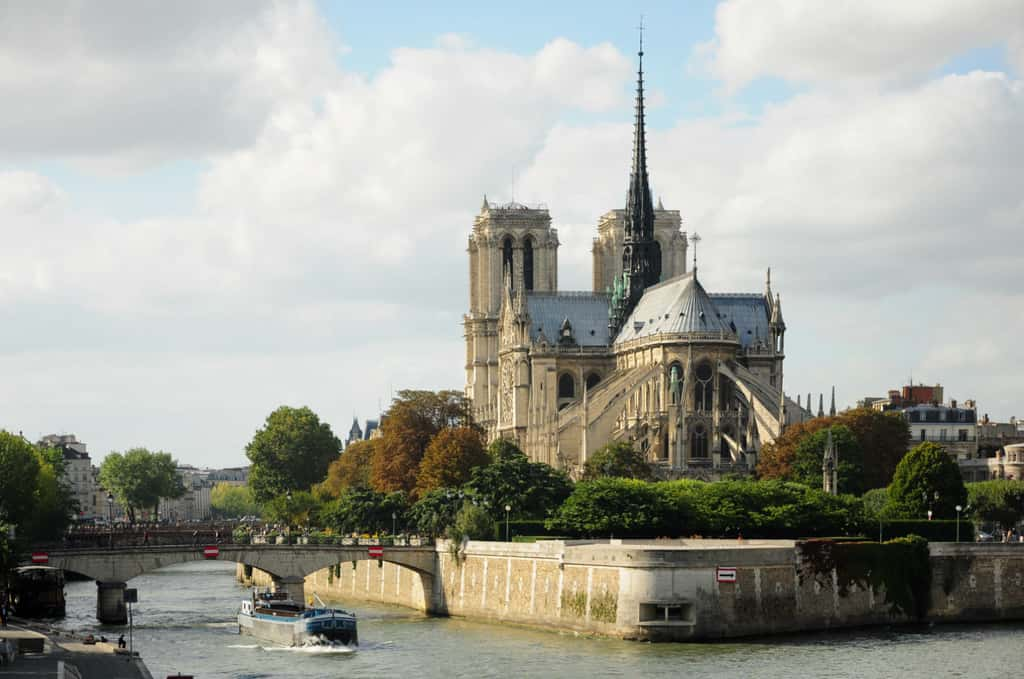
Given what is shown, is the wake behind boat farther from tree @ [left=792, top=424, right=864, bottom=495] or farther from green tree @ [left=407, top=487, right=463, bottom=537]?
tree @ [left=792, top=424, right=864, bottom=495]

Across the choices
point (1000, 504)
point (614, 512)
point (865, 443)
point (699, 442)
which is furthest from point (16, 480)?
point (1000, 504)

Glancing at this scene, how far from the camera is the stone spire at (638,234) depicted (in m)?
158

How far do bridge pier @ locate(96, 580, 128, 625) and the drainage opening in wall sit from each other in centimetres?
2526

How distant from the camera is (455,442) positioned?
412 feet

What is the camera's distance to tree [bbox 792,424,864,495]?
11400 centimetres

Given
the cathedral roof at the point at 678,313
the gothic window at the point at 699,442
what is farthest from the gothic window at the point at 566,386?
the gothic window at the point at 699,442

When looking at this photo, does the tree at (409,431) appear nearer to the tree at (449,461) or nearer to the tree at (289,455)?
the tree at (449,461)

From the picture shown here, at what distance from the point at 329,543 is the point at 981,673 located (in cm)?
4492

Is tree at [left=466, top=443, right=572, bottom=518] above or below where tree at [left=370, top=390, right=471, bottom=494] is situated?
below

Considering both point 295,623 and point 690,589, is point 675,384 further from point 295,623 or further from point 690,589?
point 295,623

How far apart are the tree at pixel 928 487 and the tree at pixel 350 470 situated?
53470 millimetres

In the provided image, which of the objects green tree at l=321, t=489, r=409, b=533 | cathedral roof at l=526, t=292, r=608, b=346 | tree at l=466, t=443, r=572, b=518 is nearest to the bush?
tree at l=466, t=443, r=572, b=518

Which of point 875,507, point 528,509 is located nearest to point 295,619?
point 528,509

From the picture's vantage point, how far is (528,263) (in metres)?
178
